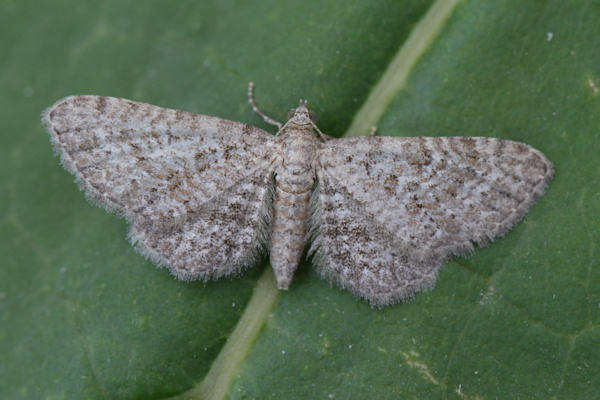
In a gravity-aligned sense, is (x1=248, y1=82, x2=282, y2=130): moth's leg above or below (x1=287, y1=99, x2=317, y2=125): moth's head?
below

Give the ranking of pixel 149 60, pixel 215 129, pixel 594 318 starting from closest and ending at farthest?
pixel 594 318
pixel 215 129
pixel 149 60

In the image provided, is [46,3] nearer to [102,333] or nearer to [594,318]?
[102,333]

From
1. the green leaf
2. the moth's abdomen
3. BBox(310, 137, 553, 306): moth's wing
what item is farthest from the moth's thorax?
the green leaf

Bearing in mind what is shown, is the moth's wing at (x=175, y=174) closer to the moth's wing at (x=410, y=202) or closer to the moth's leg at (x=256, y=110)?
the moth's leg at (x=256, y=110)

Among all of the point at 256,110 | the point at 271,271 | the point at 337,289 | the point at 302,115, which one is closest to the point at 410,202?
the point at 337,289

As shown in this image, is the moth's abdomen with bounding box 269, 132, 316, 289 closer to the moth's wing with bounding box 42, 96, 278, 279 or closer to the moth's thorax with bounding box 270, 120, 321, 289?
the moth's thorax with bounding box 270, 120, 321, 289

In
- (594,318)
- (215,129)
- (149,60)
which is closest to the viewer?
(594,318)

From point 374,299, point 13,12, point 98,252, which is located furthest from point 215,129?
point 13,12

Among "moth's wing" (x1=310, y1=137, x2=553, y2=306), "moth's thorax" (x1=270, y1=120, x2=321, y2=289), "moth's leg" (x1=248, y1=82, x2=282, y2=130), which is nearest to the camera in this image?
"moth's wing" (x1=310, y1=137, x2=553, y2=306)
